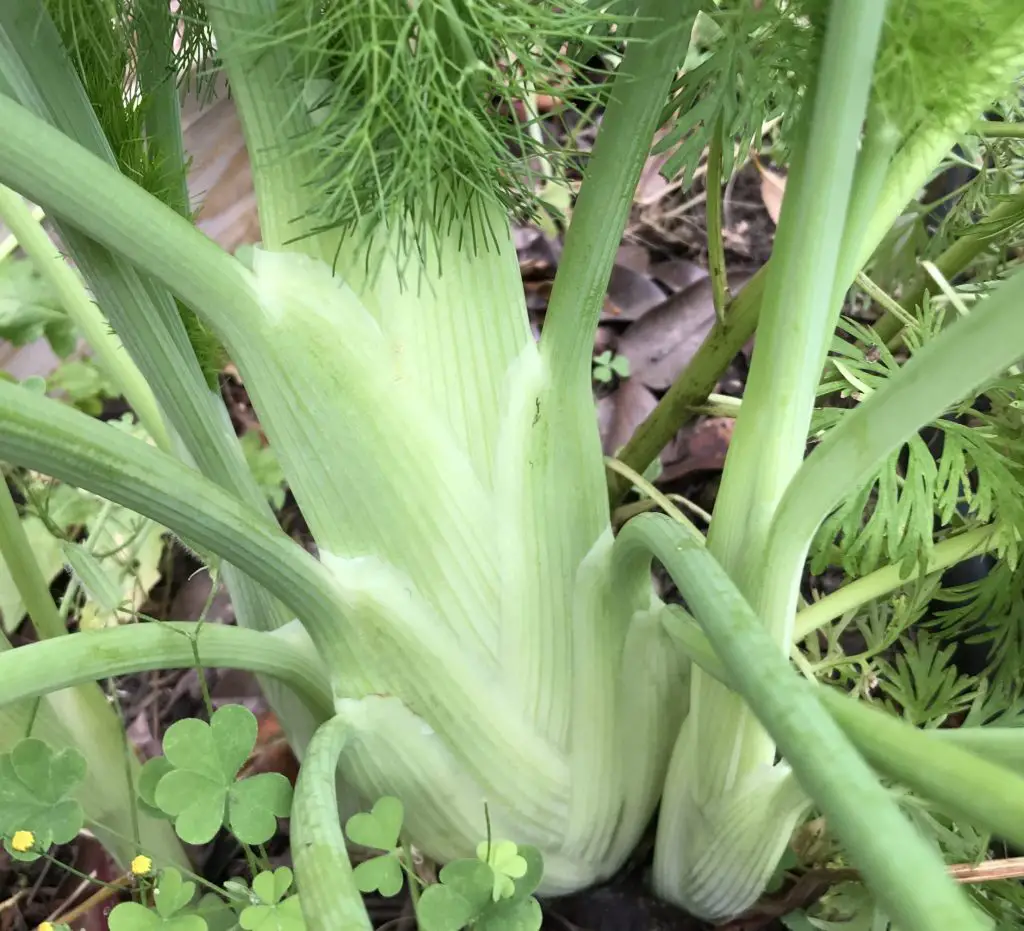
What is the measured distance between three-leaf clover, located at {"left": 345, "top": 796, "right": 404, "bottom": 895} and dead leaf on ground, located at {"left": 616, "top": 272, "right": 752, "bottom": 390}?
57cm

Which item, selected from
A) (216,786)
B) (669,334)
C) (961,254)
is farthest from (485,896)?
(669,334)

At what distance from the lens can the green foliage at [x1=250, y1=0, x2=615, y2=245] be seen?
0.31 metres

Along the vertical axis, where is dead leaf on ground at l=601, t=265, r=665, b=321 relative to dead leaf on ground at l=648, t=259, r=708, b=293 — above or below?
below

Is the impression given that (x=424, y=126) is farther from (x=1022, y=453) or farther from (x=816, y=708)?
(x=1022, y=453)

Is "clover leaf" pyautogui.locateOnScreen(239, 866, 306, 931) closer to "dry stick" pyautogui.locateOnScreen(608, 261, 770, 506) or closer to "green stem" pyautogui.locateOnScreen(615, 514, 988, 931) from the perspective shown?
"green stem" pyautogui.locateOnScreen(615, 514, 988, 931)

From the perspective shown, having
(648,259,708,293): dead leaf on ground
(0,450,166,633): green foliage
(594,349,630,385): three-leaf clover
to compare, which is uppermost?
(648,259,708,293): dead leaf on ground

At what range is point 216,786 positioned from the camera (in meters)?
0.38

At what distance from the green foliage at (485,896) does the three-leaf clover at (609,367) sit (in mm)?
557

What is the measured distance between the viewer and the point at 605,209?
38 cm

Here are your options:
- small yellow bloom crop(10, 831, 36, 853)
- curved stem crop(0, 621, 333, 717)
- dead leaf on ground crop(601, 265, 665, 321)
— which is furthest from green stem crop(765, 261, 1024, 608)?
dead leaf on ground crop(601, 265, 665, 321)

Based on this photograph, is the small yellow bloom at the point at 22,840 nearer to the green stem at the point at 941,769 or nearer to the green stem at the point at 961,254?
the green stem at the point at 941,769

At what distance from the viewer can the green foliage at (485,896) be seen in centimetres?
35

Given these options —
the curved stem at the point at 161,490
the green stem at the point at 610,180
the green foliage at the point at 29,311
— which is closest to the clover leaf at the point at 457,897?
the curved stem at the point at 161,490

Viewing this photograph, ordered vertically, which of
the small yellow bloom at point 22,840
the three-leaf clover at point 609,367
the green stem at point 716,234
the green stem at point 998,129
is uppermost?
the green stem at point 998,129
